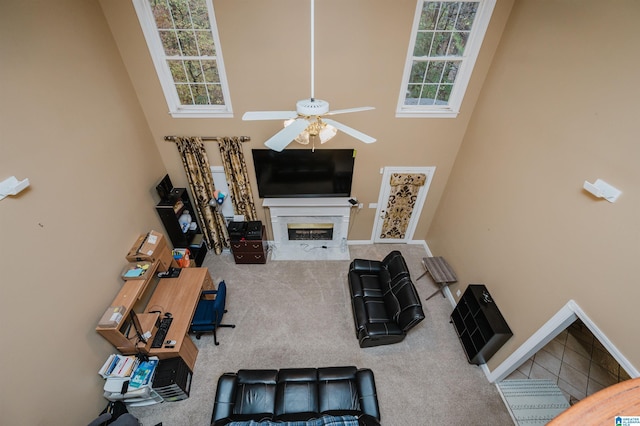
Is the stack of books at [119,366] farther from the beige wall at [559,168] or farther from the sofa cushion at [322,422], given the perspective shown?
the beige wall at [559,168]

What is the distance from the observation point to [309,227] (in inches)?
231

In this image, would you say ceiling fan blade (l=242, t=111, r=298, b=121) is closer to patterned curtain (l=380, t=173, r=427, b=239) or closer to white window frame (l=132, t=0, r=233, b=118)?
white window frame (l=132, t=0, r=233, b=118)

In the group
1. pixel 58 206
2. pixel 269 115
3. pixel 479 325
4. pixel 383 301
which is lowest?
pixel 383 301

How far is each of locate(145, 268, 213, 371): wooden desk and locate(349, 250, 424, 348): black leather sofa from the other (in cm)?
250

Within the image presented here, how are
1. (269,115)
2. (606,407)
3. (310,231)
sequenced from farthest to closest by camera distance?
(310,231), (269,115), (606,407)

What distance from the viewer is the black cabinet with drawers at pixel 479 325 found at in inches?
140

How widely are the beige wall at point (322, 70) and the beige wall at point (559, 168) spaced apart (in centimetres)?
79

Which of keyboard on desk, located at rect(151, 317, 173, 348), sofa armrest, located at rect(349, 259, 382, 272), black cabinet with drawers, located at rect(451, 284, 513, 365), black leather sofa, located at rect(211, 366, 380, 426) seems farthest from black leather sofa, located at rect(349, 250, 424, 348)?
keyboard on desk, located at rect(151, 317, 173, 348)

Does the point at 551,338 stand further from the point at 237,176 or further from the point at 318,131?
the point at 237,176

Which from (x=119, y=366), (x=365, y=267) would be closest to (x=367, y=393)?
(x=365, y=267)

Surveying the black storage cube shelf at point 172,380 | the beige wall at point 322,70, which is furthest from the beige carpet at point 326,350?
the beige wall at point 322,70

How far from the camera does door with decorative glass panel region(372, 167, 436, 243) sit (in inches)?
202

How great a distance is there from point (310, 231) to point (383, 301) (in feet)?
7.37

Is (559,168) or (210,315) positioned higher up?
(559,168)
